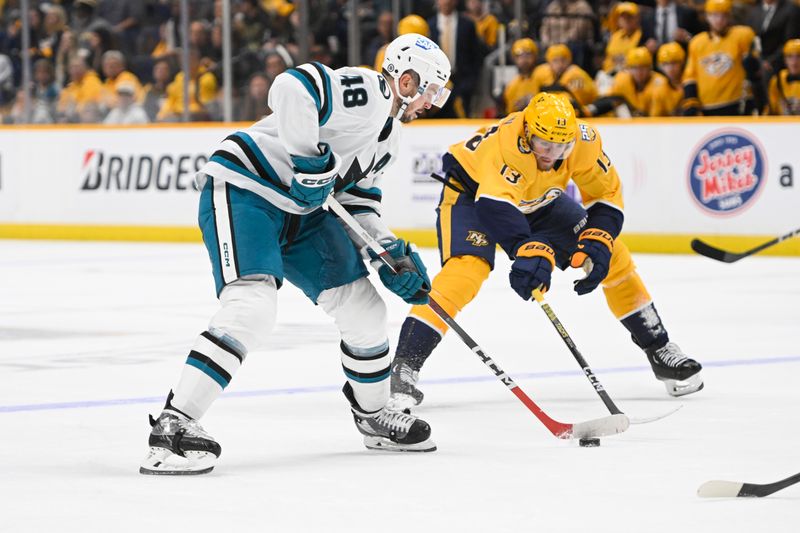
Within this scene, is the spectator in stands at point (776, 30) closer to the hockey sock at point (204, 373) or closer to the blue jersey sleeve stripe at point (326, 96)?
the blue jersey sleeve stripe at point (326, 96)

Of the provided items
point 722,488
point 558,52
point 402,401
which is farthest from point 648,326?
point 558,52

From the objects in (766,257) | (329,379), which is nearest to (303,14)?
(766,257)

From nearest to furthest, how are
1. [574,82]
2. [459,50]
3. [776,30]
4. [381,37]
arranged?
[776,30]
[574,82]
[459,50]
[381,37]

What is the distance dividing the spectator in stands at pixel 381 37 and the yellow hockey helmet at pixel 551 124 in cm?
735

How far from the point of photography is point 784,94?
35.7ft

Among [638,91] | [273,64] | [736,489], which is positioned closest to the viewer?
[736,489]

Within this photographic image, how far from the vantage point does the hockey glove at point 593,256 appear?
16.1 ft

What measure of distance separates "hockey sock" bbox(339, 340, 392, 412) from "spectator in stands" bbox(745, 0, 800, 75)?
7.48 m

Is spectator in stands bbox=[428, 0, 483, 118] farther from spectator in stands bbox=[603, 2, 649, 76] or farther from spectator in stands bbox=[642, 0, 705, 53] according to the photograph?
spectator in stands bbox=[642, 0, 705, 53]

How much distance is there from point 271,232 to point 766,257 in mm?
7159

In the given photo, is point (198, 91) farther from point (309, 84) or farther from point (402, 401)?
point (309, 84)

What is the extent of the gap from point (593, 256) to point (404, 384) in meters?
0.71

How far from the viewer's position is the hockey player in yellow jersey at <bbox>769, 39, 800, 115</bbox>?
1077cm

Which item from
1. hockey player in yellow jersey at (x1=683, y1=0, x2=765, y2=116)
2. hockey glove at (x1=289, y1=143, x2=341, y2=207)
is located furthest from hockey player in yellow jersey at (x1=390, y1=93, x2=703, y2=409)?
hockey player in yellow jersey at (x1=683, y1=0, x2=765, y2=116)
